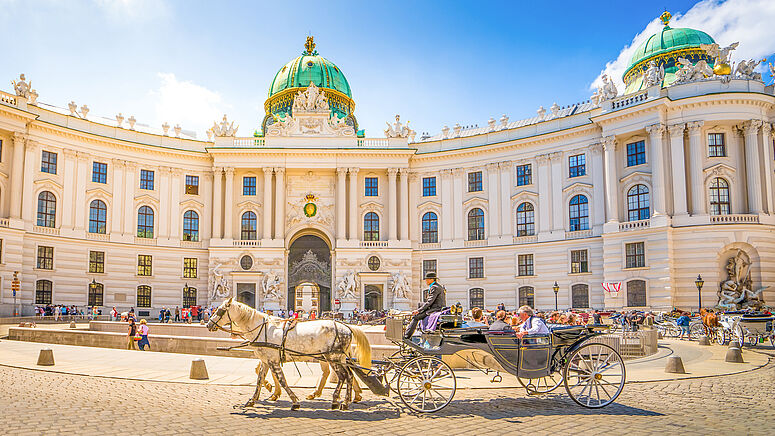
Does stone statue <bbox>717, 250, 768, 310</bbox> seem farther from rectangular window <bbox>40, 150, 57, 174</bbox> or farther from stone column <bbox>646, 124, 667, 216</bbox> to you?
rectangular window <bbox>40, 150, 57, 174</bbox>

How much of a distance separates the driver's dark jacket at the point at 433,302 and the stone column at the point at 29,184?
41.5 metres

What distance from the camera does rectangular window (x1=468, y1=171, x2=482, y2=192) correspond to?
169ft

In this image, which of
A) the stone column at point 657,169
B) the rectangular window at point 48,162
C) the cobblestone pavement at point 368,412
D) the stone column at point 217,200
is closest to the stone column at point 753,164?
the stone column at point 657,169

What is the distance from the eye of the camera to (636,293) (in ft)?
134

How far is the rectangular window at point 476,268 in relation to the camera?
50.1m

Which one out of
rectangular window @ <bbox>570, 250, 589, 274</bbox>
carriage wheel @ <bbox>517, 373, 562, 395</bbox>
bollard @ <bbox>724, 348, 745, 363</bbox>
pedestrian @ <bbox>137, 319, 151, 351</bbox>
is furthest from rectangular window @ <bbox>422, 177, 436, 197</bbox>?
carriage wheel @ <bbox>517, 373, 562, 395</bbox>

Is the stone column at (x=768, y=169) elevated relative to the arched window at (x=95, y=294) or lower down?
elevated

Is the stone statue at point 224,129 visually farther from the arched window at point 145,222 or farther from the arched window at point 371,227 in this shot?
the arched window at point 371,227

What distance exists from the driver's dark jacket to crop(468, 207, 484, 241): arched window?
38.7 meters

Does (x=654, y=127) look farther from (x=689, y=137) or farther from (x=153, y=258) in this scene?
(x=153, y=258)

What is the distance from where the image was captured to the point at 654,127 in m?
41.6

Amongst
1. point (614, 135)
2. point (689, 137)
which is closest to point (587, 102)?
point (614, 135)

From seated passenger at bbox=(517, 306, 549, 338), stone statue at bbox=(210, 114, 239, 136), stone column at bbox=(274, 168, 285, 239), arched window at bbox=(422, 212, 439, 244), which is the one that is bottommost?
seated passenger at bbox=(517, 306, 549, 338)

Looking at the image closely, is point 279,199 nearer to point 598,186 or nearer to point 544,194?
point 544,194
